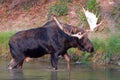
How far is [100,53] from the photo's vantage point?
22.8 metres

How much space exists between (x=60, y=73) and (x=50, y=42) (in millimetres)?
1121

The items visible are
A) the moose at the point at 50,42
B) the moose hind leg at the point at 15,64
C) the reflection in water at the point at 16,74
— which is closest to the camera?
the reflection in water at the point at 16,74

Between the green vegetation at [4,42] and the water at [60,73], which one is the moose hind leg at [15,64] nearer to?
the water at [60,73]

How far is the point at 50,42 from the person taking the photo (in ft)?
69.8

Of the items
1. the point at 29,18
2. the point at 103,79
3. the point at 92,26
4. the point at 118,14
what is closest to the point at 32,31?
the point at 92,26

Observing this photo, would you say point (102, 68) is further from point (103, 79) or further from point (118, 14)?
point (118, 14)

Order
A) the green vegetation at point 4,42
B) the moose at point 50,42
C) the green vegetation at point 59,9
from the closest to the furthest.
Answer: the moose at point 50,42
the green vegetation at point 4,42
the green vegetation at point 59,9

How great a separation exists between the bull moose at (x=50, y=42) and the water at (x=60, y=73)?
42cm

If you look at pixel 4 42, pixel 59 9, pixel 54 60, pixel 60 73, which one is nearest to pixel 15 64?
pixel 54 60

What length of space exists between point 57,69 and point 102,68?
1504 mm

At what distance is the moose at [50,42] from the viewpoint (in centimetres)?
2122

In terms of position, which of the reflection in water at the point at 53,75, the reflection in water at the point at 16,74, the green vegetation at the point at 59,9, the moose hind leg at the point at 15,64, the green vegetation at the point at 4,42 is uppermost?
the green vegetation at the point at 59,9

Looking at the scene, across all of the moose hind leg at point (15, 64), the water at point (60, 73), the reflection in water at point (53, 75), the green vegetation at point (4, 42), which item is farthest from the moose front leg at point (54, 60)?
the green vegetation at point (4, 42)

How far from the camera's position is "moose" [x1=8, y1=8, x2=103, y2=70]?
21.2 m
